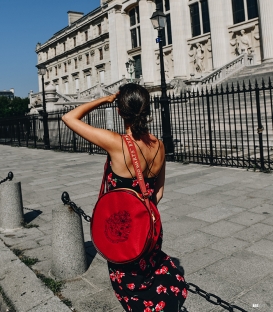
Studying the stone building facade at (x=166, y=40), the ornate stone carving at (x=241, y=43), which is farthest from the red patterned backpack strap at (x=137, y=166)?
the ornate stone carving at (x=241, y=43)

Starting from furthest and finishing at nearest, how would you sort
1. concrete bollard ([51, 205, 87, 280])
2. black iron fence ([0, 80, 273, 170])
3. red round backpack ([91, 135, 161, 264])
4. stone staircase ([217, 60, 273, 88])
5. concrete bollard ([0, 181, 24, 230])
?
stone staircase ([217, 60, 273, 88]), black iron fence ([0, 80, 273, 170]), concrete bollard ([0, 181, 24, 230]), concrete bollard ([51, 205, 87, 280]), red round backpack ([91, 135, 161, 264])

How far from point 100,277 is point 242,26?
29.4 meters

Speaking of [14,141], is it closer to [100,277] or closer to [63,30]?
[100,277]

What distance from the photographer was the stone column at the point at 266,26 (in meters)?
25.3

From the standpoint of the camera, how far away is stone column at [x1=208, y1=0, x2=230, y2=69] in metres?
29.6

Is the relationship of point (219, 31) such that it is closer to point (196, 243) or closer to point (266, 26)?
point (266, 26)

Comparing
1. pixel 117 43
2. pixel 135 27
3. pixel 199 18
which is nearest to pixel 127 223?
pixel 199 18

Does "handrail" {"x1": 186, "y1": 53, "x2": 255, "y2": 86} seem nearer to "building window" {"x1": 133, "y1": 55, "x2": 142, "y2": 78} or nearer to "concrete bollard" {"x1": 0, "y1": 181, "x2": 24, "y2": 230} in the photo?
"building window" {"x1": 133, "y1": 55, "x2": 142, "y2": 78}

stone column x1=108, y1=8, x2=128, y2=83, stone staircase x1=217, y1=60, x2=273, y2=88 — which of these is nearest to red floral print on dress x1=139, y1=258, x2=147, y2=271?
stone staircase x1=217, y1=60, x2=273, y2=88

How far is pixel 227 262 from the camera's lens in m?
3.86

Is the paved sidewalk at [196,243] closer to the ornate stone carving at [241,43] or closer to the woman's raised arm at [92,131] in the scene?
the woman's raised arm at [92,131]

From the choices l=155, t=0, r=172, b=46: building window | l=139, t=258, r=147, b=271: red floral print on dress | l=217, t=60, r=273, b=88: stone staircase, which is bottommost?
l=139, t=258, r=147, b=271: red floral print on dress

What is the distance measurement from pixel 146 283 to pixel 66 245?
1.89m

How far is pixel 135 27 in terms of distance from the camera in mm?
40219
